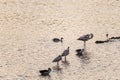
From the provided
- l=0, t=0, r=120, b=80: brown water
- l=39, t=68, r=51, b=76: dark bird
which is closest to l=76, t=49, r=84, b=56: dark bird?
l=0, t=0, r=120, b=80: brown water

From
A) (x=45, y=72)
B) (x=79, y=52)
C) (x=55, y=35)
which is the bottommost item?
(x=45, y=72)

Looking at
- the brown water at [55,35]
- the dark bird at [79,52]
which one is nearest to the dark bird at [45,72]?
the brown water at [55,35]

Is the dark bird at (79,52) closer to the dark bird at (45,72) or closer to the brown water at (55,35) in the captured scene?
the brown water at (55,35)

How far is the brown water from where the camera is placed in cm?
1302

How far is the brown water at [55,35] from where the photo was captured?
13.0 meters

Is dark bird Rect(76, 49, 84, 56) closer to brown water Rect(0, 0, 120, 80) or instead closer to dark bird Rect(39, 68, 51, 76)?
brown water Rect(0, 0, 120, 80)

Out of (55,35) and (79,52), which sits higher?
(55,35)

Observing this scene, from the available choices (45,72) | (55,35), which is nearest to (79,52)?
(45,72)

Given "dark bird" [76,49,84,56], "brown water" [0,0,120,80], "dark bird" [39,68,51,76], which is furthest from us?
"dark bird" [76,49,84,56]

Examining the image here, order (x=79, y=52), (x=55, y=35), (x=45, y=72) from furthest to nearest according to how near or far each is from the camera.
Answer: (x=55, y=35) → (x=79, y=52) → (x=45, y=72)

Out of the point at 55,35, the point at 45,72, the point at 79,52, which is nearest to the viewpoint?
the point at 45,72

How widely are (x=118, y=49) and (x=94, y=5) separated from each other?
562 cm

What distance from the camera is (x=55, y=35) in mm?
15883

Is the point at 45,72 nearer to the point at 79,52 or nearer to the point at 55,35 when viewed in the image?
the point at 79,52
